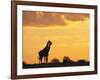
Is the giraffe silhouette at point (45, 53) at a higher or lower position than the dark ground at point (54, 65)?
higher

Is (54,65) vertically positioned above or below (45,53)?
below

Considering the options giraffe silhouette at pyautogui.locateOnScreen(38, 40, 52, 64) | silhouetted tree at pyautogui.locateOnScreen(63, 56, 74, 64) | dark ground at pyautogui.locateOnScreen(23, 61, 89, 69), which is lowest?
dark ground at pyautogui.locateOnScreen(23, 61, 89, 69)

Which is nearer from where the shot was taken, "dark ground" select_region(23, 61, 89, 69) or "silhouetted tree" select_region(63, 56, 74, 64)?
"dark ground" select_region(23, 61, 89, 69)

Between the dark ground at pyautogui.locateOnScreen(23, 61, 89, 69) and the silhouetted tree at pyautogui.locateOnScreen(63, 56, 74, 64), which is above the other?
the silhouetted tree at pyautogui.locateOnScreen(63, 56, 74, 64)

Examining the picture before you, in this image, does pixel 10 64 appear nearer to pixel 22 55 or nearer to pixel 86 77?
pixel 22 55

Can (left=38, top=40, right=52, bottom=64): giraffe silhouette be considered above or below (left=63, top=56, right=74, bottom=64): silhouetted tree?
above

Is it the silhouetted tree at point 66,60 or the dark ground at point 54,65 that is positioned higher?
the silhouetted tree at point 66,60

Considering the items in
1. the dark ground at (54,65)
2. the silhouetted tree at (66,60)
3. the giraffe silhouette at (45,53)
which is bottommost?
the dark ground at (54,65)

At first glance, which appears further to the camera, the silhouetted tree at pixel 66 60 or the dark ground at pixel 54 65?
the silhouetted tree at pixel 66 60

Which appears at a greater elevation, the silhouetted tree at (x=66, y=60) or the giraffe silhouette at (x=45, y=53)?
the giraffe silhouette at (x=45, y=53)

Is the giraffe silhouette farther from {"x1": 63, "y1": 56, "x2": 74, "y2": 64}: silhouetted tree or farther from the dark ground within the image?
{"x1": 63, "y1": 56, "x2": 74, "y2": 64}: silhouetted tree

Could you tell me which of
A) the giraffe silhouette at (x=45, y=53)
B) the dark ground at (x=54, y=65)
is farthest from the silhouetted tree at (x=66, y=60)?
the giraffe silhouette at (x=45, y=53)

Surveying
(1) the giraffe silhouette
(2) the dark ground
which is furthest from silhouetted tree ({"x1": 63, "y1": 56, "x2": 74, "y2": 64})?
(1) the giraffe silhouette

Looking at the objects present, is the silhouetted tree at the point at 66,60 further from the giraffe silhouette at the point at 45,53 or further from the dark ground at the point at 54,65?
the giraffe silhouette at the point at 45,53
